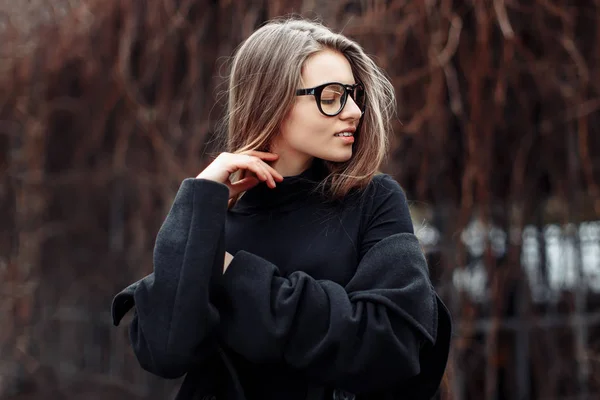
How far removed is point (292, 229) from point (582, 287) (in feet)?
7.58

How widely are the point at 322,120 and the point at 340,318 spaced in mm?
403

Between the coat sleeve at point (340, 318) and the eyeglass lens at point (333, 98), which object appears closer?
the coat sleeve at point (340, 318)

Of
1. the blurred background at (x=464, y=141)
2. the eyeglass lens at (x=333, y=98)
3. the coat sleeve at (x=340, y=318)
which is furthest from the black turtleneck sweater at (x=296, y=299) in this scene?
the blurred background at (x=464, y=141)

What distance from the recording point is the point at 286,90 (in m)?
1.44

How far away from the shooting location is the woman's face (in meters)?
1.44

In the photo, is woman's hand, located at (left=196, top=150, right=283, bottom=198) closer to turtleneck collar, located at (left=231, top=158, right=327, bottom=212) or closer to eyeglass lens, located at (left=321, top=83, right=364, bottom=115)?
turtleneck collar, located at (left=231, top=158, right=327, bottom=212)

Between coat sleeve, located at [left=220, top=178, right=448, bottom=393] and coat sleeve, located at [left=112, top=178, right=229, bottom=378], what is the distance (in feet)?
0.20

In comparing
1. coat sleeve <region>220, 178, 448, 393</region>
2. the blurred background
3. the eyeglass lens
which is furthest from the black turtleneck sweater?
the blurred background

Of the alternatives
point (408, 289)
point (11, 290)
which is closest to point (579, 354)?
point (408, 289)

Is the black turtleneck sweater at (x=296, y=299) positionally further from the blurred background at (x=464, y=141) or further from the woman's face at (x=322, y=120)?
the blurred background at (x=464, y=141)

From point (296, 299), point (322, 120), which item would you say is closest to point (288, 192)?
point (322, 120)

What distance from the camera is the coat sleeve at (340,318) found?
1285 millimetres

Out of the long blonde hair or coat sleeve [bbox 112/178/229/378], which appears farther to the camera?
the long blonde hair

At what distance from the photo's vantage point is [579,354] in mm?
3209
